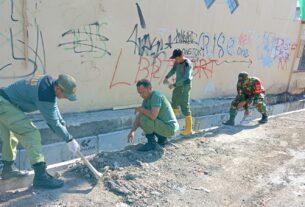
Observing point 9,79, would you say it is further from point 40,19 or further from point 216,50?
point 216,50

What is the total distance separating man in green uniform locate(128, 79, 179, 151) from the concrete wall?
85.4 inches

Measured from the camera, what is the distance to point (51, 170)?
4273 millimetres

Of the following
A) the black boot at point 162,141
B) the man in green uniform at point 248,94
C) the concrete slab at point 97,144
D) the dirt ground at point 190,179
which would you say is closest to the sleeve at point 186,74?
the dirt ground at point 190,179

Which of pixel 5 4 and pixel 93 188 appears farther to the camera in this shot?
pixel 5 4

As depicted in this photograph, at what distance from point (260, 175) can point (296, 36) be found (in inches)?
367

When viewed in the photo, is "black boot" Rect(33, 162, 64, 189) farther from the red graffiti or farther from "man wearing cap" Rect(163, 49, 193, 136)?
the red graffiti

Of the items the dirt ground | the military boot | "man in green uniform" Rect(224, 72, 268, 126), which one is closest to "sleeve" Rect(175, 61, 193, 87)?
the dirt ground

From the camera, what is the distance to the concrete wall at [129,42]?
5.80m

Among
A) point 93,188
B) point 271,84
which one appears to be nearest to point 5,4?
point 93,188

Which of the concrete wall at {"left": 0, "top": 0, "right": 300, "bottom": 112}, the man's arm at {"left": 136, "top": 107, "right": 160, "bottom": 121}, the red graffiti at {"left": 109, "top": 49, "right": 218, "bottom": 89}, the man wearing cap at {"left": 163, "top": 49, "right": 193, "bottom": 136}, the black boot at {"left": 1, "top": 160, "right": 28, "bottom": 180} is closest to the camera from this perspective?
the black boot at {"left": 1, "top": 160, "right": 28, "bottom": 180}

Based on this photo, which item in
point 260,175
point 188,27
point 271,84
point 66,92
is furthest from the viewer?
point 271,84

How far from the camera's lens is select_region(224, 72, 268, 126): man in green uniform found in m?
7.29

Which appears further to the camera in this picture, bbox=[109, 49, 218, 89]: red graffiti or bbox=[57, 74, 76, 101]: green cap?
bbox=[109, 49, 218, 89]: red graffiti

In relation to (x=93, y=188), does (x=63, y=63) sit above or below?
above
